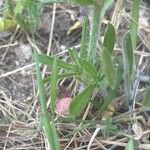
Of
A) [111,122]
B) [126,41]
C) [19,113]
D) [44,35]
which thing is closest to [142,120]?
[111,122]

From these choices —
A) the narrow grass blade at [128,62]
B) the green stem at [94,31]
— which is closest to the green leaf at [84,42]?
the green stem at [94,31]

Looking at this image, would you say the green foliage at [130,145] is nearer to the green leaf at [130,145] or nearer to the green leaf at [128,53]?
the green leaf at [130,145]

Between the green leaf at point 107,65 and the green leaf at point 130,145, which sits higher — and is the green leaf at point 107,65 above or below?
above

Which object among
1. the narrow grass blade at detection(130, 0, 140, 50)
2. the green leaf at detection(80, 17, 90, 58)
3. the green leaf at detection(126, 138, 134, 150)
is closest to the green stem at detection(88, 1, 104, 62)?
the green leaf at detection(80, 17, 90, 58)

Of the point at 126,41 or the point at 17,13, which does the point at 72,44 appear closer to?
the point at 17,13

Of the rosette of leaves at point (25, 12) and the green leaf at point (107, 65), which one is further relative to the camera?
the rosette of leaves at point (25, 12)

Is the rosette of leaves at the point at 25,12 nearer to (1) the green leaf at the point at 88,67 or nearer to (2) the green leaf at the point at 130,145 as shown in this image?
(1) the green leaf at the point at 88,67

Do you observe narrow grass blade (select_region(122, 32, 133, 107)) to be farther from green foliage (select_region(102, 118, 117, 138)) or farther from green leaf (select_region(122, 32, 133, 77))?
green foliage (select_region(102, 118, 117, 138))

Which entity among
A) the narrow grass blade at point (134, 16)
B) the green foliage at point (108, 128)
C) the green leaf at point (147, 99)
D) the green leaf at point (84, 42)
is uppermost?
the narrow grass blade at point (134, 16)
